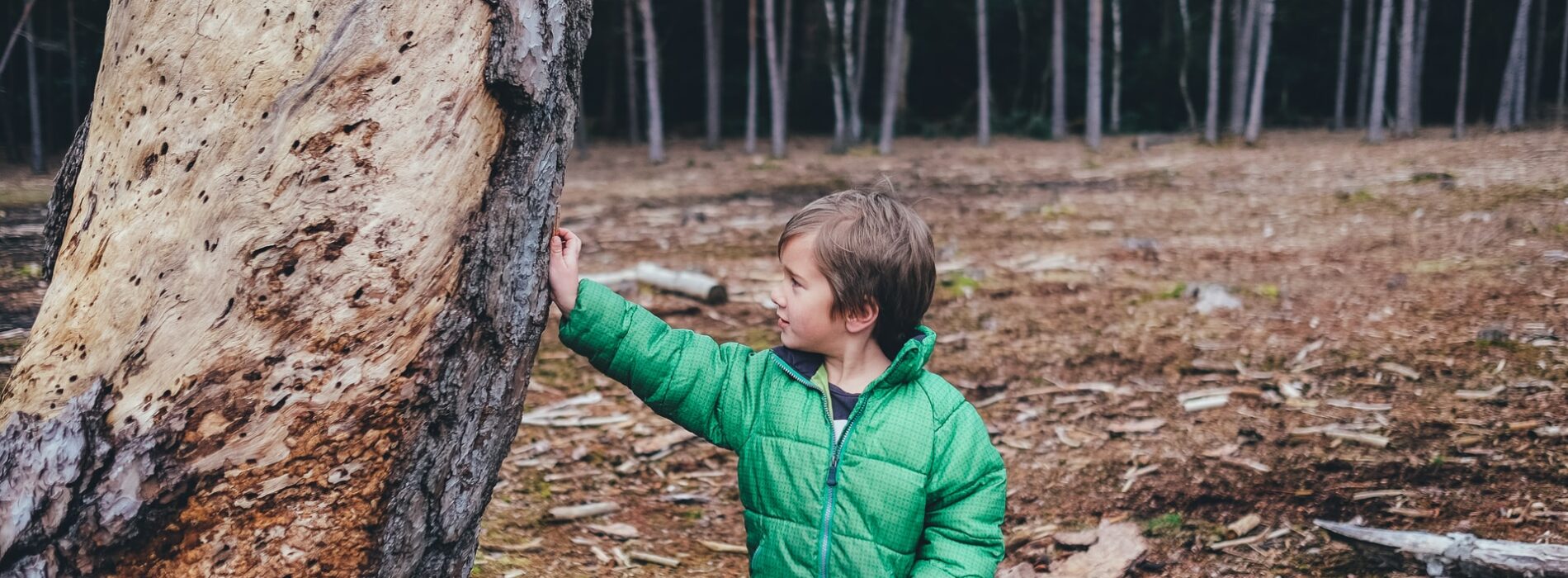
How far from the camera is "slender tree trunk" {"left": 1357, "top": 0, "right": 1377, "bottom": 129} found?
26219mm

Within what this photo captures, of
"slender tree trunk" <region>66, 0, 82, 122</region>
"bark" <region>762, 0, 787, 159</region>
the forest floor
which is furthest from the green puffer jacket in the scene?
"bark" <region>762, 0, 787, 159</region>

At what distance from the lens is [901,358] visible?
2.61 m

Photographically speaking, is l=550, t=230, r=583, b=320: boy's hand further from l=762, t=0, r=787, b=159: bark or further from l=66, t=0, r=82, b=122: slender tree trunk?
l=762, t=0, r=787, b=159: bark

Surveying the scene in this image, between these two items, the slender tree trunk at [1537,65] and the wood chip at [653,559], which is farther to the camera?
the slender tree trunk at [1537,65]

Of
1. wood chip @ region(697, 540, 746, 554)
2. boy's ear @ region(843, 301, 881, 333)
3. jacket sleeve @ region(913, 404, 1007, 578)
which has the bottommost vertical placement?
wood chip @ region(697, 540, 746, 554)

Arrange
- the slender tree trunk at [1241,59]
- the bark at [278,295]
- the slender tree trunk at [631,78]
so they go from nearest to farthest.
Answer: the bark at [278,295], the slender tree trunk at [1241,59], the slender tree trunk at [631,78]

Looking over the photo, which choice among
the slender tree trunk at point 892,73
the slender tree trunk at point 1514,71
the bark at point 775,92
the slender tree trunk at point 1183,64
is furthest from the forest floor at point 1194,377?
the slender tree trunk at point 1183,64

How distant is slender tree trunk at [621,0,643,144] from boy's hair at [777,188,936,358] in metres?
21.6

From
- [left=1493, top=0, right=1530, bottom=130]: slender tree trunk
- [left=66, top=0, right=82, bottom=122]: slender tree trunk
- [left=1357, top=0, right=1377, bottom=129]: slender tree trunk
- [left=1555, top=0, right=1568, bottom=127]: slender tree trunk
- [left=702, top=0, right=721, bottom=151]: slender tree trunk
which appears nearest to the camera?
[left=66, top=0, right=82, bottom=122]: slender tree trunk

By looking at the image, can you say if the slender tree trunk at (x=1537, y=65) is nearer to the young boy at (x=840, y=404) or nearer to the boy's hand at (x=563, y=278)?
the young boy at (x=840, y=404)

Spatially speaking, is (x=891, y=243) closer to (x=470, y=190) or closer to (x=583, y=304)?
(x=583, y=304)

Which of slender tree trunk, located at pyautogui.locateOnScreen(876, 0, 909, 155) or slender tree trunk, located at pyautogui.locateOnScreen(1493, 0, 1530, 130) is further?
slender tree trunk, located at pyautogui.locateOnScreen(876, 0, 909, 155)

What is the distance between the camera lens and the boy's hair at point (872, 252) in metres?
2.61

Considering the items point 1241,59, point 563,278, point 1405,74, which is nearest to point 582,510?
point 563,278
